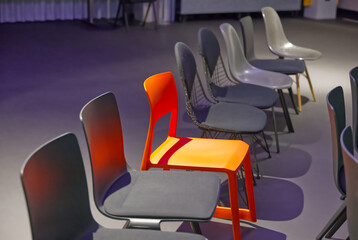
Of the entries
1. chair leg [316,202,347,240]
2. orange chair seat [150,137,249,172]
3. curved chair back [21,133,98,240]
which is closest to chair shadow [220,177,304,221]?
chair leg [316,202,347,240]

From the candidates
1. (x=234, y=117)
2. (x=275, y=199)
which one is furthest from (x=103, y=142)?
(x=275, y=199)

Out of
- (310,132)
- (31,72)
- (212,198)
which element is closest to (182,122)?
(310,132)

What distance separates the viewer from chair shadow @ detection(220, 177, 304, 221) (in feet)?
11.9

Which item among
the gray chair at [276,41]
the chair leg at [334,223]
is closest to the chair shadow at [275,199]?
the chair leg at [334,223]

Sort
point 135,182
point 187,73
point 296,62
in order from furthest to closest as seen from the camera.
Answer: point 296,62
point 187,73
point 135,182

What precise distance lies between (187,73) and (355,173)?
1989 mm

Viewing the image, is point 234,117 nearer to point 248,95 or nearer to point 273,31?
point 248,95

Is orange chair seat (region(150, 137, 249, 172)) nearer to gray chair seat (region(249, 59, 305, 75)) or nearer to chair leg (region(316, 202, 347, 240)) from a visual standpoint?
chair leg (region(316, 202, 347, 240))

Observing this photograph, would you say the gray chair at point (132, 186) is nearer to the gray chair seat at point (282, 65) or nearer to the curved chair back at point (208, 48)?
the curved chair back at point (208, 48)

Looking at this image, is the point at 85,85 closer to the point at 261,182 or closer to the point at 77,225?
the point at 261,182

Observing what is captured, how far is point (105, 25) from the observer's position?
9719 mm

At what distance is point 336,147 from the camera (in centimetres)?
282

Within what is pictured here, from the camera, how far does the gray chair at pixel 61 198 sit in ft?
6.66

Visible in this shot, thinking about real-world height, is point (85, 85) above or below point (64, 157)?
below
